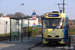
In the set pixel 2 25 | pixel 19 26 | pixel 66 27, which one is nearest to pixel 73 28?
pixel 2 25

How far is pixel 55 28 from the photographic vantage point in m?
14.7

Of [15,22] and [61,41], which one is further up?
[15,22]

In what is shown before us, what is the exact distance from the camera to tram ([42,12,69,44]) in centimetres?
1456

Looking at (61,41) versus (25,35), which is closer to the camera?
(61,41)

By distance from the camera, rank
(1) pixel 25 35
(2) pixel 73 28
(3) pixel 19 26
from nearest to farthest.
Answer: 1. (3) pixel 19 26
2. (1) pixel 25 35
3. (2) pixel 73 28

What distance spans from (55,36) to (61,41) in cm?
70

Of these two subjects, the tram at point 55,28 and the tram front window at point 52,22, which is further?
the tram front window at point 52,22

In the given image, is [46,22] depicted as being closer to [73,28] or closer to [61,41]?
[61,41]

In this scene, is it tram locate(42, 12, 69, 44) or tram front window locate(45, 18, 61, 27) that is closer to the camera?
tram locate(42, 12, 69, 44)

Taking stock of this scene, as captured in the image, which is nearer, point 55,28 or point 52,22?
point 55,28

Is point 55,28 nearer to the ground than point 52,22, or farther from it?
nearer to the ground

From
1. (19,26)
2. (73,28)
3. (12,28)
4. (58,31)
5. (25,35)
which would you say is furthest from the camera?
(73,28)

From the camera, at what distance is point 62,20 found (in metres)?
15.0

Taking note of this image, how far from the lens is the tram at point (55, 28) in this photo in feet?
47.8
